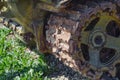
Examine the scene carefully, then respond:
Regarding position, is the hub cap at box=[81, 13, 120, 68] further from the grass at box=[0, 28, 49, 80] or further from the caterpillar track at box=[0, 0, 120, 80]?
the grass at box=[0, 28, 49, 80]

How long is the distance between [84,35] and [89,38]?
0.09 meters

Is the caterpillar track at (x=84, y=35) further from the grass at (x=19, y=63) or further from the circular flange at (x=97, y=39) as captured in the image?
the grass at (x=19, y=63)

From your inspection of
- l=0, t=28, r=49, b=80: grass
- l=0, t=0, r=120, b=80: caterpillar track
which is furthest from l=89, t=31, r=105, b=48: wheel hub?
l=0, t=28, r=49, b=80: grass

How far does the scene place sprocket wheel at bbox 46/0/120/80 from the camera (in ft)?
13.2

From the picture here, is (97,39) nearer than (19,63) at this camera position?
Yes

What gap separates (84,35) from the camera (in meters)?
4.28

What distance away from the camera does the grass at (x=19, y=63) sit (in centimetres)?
518

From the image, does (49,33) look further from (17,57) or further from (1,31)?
(1,31)

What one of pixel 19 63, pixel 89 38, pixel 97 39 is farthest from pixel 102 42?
pixel 19 63

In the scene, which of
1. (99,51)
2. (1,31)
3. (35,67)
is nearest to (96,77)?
(99,51)

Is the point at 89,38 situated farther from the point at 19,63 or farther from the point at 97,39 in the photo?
the point at 19,63

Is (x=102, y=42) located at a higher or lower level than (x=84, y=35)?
lower

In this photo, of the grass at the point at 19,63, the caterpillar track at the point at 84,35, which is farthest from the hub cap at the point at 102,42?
the grass at the point at 19,63

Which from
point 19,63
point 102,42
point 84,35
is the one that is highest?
point 84,35
